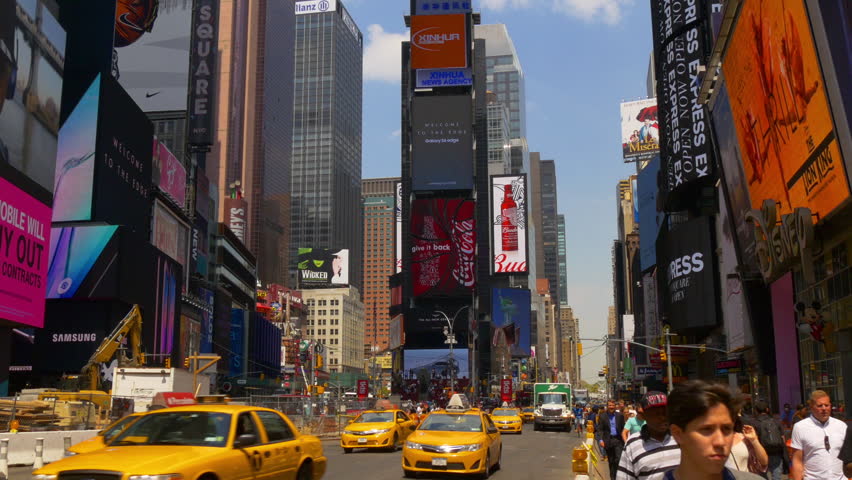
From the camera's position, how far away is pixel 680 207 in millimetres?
62375

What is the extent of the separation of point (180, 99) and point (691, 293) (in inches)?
2151

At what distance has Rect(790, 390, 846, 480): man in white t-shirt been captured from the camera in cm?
833

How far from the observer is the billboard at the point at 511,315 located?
162625mm

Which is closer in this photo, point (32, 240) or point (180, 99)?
point (32, 240)

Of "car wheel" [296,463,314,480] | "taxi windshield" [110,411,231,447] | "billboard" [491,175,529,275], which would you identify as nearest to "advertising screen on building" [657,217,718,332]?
"car wheel" [296,463,314,480]

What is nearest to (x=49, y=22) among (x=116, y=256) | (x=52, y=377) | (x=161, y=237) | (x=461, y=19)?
(x=116, y=256)

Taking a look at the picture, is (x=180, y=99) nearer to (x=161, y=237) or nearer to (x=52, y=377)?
(x=161, y=237)

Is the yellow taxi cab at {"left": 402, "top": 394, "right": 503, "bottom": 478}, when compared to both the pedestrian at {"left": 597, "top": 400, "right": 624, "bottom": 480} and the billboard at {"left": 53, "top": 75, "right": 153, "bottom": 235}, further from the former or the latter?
the billboard at {"left": 53, "top": 75, "right": 153, "bottom": 235}

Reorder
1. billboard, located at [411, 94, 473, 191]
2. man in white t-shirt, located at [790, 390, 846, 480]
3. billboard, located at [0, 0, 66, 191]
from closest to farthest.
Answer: man in white t-shirt, located at [790, 390, 846, 480] → billboard, located at [0, 0, 66, 191] → billboard, located at [411, 94, 473, 191]

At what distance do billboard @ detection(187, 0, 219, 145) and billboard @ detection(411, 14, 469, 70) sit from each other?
144 ft

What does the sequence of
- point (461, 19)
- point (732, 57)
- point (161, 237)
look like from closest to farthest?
point (732, 57) → point (161, 237) → point (461, 19)

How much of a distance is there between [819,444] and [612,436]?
8971mm

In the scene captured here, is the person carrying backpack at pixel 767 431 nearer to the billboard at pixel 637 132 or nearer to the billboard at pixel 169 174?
the billboard at pixel 169 174

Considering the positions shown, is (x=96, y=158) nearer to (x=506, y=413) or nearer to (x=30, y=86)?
(x=30, y=86)
